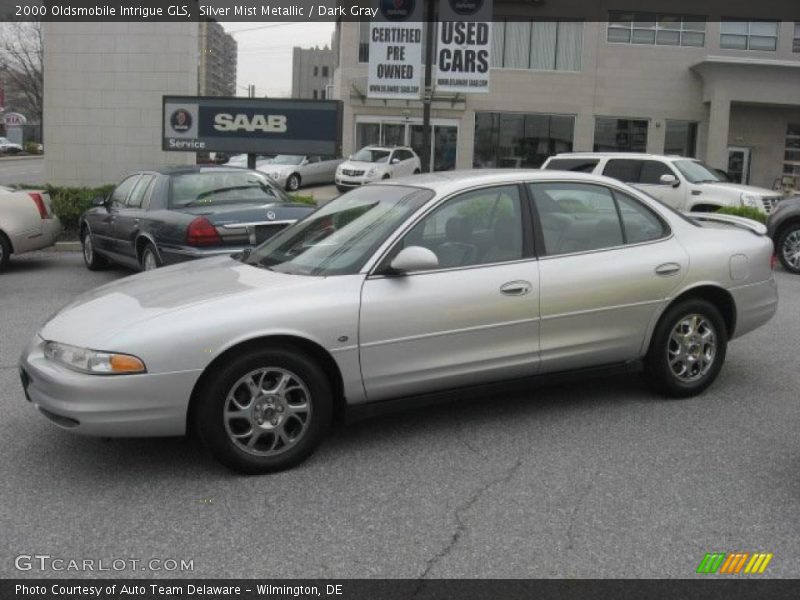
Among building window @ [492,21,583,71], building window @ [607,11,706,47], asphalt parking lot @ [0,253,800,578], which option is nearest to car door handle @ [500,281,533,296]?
asphalt parking lot @ [0,253,800,578]

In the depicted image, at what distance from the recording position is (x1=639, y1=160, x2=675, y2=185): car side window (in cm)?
1602

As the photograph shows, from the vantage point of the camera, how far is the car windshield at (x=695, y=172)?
16.0 m

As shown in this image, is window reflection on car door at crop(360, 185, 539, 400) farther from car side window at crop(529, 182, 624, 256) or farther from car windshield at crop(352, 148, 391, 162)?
car windshield at crop(352, 148, 391, 162)

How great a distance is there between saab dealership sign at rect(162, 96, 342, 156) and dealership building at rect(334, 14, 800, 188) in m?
19.7

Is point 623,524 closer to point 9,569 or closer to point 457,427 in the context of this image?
point 457,427

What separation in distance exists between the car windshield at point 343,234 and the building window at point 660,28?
3292 centimetres

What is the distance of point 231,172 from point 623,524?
7.46 m

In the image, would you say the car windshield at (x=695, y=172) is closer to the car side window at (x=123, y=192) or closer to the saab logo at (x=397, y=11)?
the saab logo at (x=397, y=11)

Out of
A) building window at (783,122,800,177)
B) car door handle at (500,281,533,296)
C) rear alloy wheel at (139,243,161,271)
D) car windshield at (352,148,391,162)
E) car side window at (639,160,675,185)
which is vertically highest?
building window at (783,122,800,177)

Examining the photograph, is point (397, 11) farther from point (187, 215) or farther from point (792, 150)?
point (792, 150)

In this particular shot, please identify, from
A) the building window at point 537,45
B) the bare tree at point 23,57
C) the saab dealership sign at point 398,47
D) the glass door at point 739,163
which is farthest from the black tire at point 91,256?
the bare tree at point 23,57

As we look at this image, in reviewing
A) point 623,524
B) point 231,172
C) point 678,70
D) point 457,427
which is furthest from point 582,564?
point 678,70

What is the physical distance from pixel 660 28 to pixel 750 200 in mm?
22737
